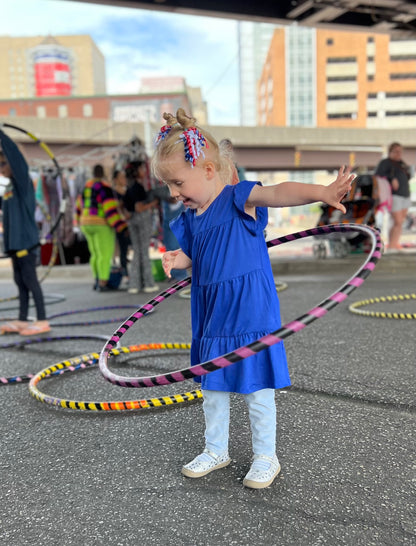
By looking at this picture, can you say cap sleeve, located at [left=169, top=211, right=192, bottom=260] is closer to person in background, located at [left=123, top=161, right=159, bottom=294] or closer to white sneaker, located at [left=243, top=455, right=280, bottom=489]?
white sneaker, located at [left=243, top=455, right=280, bottom=489]

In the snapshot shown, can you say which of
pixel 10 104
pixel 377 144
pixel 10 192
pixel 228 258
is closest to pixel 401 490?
pixel 228 258

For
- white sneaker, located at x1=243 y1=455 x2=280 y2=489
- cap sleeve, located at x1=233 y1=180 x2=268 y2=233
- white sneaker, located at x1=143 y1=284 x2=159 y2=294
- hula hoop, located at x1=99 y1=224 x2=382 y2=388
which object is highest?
cap sleeve, located at x1=233 y1=180 x2=268 y2=233

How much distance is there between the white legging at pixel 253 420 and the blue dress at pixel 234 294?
3.2 inches

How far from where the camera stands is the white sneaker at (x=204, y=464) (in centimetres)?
227

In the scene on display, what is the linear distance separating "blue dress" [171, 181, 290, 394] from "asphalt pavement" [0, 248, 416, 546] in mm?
439

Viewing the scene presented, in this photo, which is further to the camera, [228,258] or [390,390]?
[390,390]

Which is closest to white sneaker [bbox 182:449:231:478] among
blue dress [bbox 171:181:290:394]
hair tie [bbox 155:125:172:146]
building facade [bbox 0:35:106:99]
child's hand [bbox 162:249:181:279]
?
blue dress [bbox 171:181:290:394]

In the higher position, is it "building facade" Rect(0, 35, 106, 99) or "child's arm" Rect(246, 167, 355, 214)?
"building facade" Rect(0, 35, 106, 99)

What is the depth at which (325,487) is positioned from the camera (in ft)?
6.91

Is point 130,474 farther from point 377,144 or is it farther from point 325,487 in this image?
point 377,144

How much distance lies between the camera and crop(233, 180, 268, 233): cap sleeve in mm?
2188

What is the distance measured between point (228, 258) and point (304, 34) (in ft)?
350

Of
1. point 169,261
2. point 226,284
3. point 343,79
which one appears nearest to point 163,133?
point 169,261

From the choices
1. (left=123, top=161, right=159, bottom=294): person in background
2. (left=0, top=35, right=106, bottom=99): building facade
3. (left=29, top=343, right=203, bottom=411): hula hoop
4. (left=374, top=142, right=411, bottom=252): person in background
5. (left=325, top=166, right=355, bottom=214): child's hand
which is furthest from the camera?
(left=0, top=35, right=106, bottom=99): building facade
